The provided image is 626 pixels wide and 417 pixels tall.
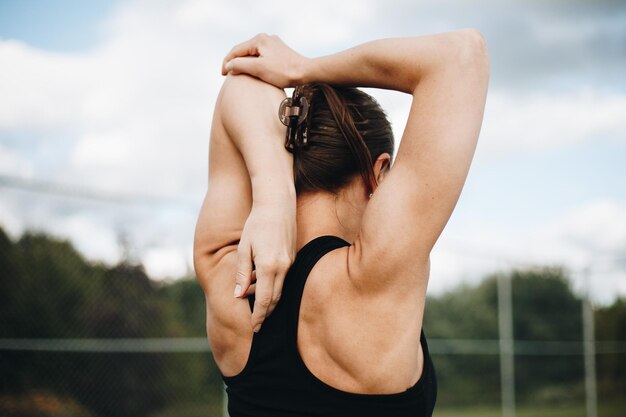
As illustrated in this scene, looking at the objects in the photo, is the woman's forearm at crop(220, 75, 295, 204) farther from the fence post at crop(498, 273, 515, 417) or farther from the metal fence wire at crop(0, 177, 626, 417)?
the fence post at crop(498, 273, 515, 417)

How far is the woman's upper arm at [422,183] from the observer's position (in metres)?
1.16

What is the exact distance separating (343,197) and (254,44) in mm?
485

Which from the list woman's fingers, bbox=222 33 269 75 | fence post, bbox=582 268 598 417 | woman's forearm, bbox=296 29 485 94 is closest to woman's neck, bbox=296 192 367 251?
woman's forearm, bbox=296 29 485 94

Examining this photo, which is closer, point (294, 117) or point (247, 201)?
point (294, 117)

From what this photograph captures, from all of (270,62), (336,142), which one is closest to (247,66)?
(270,62)

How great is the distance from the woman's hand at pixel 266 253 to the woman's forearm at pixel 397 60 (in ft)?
1.05

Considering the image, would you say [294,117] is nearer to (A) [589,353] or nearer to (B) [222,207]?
(B) [222,207]

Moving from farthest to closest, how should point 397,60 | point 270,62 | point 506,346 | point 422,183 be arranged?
point 506,346 < point 270,62 < point 397,60 < point 422,183

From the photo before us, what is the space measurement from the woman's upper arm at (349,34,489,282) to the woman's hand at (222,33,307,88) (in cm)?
42

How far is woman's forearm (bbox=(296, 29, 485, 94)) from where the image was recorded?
1228 mm

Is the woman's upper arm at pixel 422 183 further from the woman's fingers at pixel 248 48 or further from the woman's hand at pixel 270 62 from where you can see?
the woman's fingers at pixel 248 48

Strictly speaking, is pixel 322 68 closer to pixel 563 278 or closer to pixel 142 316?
pixel 142 316

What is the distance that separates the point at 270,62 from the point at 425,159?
552 mm

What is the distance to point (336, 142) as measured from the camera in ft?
4.48
